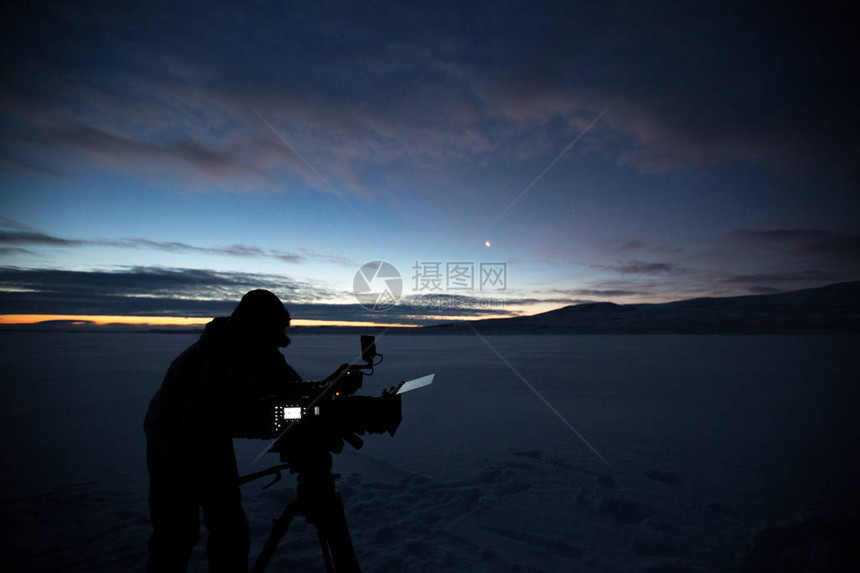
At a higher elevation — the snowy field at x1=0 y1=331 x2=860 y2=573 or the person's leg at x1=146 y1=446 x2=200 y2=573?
the person's leg at x1=146 y1=446 x2=200 y2=573

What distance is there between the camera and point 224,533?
2.05 meters

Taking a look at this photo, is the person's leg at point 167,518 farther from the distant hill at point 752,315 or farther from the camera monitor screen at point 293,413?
the distant hill at point 752,315

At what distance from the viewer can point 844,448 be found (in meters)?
5.81

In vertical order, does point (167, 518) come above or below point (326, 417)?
below

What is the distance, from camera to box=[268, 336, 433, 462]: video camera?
1.92 metres

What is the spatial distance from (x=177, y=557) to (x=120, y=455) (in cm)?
494

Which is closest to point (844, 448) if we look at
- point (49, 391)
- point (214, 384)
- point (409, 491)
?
point (409, 491)

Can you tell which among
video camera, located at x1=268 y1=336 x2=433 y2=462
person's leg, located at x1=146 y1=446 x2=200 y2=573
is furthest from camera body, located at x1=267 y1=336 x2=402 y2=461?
→ person's leg, located at x1=146 y1=446 x2=200 y2=573

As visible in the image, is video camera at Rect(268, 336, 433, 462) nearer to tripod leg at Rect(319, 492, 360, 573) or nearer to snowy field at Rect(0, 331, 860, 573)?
tripod leg at Rect(319, 492, 360, 573)

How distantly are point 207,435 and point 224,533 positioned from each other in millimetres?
581

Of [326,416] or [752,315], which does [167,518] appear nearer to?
[326,416]

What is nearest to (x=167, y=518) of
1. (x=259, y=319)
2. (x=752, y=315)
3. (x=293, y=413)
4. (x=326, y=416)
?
(x=293, y=413)

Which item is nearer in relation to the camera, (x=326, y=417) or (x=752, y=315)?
(x=326, y=417)

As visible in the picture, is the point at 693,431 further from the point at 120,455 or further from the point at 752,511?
the point at 120,455
